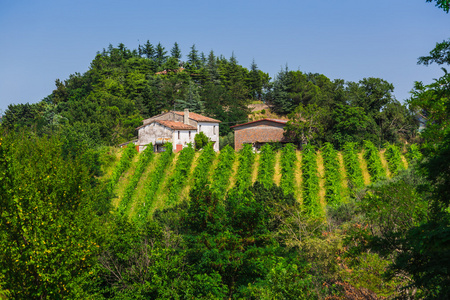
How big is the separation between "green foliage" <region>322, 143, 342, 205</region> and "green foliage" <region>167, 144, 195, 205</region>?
1149 cm

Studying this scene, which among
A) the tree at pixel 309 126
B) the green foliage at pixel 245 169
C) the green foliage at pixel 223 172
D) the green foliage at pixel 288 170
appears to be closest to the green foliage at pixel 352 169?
the green foliage at pixel 288 170

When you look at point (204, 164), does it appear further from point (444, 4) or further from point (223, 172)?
point (444, 4)

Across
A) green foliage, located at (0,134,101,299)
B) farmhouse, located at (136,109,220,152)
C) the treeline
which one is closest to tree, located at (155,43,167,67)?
the treeline

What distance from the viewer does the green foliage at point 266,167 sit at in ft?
105

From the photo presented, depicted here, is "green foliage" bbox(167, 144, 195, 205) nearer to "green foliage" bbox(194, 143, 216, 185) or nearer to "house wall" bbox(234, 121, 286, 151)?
"green foliage" bbox(194, 143, 216, 185)

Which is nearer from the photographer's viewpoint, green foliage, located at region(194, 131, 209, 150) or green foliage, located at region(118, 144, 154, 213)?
green foliage, located at region(118, 144, 154, 213)

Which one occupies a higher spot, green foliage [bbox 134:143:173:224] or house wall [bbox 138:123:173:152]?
house wall [bbox 138:123:173:152]

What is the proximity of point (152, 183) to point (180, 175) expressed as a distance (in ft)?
7.91

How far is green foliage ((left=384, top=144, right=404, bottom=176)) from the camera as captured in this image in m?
32.5

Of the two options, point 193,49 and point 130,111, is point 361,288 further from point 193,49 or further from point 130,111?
point 193,49

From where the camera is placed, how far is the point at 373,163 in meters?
33.2

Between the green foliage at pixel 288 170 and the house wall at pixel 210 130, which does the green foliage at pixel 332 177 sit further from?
the house wall at pixel 210 130

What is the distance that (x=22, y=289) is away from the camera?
923cm

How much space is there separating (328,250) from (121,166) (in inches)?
959
